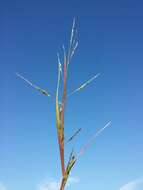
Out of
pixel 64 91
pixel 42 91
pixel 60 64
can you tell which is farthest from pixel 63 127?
pixel 60 64

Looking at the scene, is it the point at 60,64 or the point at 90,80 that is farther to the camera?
the point at 60,64

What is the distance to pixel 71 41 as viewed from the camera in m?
1.57

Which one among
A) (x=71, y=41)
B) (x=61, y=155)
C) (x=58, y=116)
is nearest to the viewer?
(x=61, y=155)

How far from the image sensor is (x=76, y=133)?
1451mm

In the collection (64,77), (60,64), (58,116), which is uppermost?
(60,64)

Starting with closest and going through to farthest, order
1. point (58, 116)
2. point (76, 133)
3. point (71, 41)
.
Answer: point (58, 116) → point (76, 133) → point (71, 41)

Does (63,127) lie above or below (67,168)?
above

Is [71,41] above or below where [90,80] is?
above

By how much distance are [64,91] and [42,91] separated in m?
0.20

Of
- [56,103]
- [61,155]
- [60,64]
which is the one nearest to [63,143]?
[61,155]

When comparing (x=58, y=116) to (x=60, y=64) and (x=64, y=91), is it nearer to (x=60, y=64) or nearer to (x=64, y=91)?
(x=64, y=91)

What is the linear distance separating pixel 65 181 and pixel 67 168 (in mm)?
75

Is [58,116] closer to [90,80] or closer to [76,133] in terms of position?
[76,133]

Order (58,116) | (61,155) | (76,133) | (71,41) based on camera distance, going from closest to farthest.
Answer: (61,155), (58,116), (76,133), (71,41)
